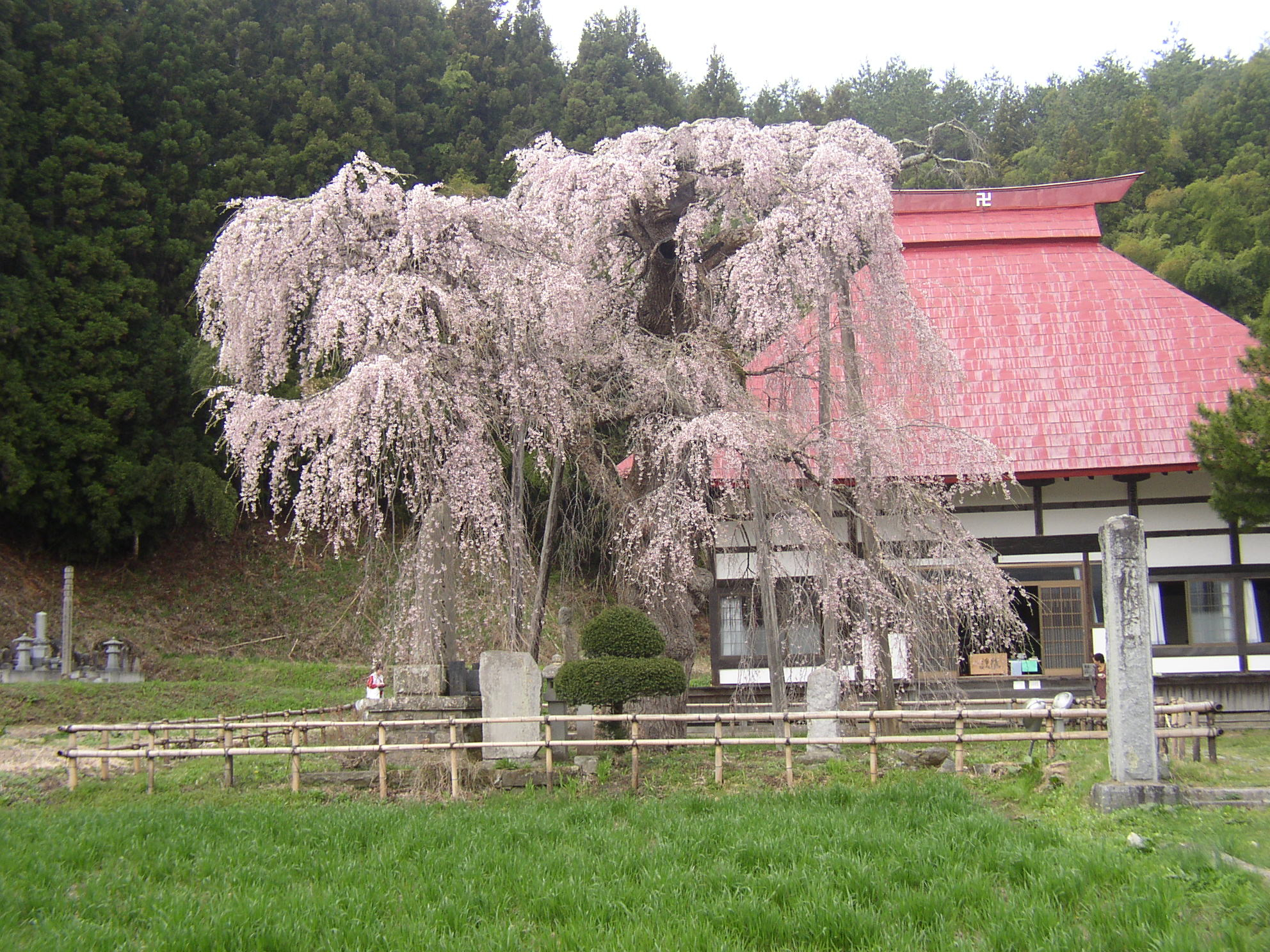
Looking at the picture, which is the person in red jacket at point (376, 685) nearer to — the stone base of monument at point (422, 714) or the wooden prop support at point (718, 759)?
the stone base of monument at point (422, 714)

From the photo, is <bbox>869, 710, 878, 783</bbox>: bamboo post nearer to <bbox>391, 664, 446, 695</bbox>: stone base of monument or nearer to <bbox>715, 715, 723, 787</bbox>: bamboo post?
<bbox>715, 715, 723, 787</bbox>: bamboo post

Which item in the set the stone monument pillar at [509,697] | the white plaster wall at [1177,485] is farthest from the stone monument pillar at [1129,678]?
the white plaster wall at [1177,485]

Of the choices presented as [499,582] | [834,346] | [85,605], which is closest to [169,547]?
[85,605]

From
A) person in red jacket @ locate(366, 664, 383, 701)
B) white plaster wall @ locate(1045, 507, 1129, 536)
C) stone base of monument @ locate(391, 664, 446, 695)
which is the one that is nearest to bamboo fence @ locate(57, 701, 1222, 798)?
stone base of monument @ locate(391, 664, 446, 695)

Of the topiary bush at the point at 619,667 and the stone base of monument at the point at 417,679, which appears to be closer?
the topiary bush at the point at 619,667

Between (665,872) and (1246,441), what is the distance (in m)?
8.96

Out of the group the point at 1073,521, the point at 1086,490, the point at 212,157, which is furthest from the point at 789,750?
the point at 212,157

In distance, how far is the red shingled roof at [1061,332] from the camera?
14.5 metres

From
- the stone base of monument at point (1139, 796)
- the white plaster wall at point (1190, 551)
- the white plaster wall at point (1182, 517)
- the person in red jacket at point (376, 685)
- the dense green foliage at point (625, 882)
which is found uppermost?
the white plaster wall at point (1182, 517)

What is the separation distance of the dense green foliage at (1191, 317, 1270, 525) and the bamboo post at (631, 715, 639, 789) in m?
7.36

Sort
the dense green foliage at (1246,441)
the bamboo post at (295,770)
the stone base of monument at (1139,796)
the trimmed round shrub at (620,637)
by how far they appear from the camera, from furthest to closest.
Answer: the dense green foliage at (1246,441) → the trimmed round shrub at (620,637) → the bamboo post at (295,770) → the stone base of monument at (1139,796)

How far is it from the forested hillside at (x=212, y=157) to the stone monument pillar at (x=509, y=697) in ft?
20.8

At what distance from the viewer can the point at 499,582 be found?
998 centimetres

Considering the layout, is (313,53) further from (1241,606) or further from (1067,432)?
(1241,606)
